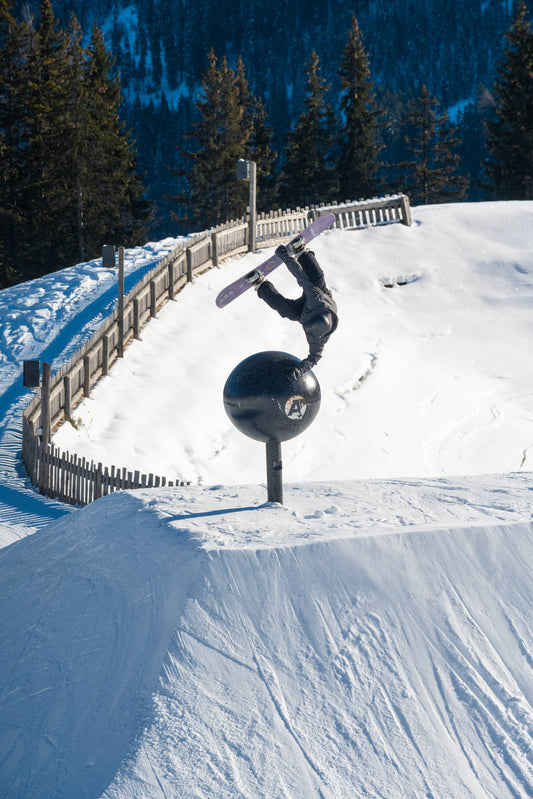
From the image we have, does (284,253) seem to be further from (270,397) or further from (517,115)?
(517,115)

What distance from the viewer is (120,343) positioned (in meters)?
17.8

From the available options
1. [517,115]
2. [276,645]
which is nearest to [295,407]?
[276,645]

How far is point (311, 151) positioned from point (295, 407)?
145ft

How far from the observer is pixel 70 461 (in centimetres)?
1247

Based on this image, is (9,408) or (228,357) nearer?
(9,408)

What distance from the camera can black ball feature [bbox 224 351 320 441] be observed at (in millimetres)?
6543

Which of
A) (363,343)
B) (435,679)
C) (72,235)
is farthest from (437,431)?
(72,235)

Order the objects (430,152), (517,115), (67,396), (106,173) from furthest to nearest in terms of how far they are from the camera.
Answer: (430,152) → (517,115) → (106,173) → (67,396)

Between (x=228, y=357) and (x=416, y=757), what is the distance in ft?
46.2

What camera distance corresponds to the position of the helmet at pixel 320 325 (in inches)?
280

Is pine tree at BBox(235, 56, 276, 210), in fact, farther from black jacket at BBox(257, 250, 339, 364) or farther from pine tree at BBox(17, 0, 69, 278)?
black jacket at BBox(257, 250, 339, 364)

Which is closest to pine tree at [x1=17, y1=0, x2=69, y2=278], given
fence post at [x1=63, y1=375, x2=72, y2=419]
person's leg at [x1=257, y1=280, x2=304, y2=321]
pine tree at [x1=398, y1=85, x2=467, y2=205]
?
pine tree at [x1=398, y1=85, x2=467, y2=205]

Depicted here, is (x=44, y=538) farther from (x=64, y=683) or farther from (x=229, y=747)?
(x=229, y=747)

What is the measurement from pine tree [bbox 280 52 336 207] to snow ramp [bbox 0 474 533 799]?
44.3 m
